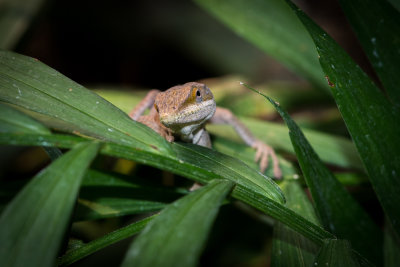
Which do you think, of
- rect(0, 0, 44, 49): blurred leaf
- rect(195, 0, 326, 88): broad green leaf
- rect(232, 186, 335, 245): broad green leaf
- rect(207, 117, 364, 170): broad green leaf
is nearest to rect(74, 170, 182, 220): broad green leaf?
rect(232, 186, 335, 245): broad green leaf

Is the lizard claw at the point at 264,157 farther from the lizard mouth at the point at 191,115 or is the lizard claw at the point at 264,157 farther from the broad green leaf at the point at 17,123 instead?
the broad green leaf at the point at 17,123

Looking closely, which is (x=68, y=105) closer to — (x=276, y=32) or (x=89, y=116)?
(x=89, y=116)

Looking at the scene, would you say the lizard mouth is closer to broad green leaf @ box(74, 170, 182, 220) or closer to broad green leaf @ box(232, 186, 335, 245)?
broad green leaf @ box(74, 170, 182, 220)

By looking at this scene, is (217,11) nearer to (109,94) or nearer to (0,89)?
(109,94)

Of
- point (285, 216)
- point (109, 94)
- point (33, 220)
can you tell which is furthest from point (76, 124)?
point (109, 94)

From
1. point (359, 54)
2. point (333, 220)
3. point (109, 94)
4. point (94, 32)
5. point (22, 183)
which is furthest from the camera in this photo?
point (94, 32)

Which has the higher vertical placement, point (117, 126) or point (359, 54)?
point (359, 54)

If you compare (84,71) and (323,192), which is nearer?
(323,192)
